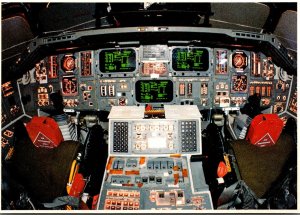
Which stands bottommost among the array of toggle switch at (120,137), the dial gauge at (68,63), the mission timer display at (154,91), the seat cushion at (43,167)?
the seat cushion at (43,167)

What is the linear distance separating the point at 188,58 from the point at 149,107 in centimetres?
80

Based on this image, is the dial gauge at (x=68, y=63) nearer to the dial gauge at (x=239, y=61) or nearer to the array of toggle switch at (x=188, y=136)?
the array of toggle switch at (x=188, y=136)

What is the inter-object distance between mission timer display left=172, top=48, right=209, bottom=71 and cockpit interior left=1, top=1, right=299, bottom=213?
12 mm

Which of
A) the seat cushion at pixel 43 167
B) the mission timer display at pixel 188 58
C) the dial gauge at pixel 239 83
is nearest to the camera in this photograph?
the seat cushion at pixel 43 167

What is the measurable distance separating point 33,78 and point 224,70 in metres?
2.42

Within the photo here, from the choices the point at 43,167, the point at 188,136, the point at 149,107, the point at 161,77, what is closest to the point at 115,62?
the point at 161,77

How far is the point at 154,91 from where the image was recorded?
119 inches

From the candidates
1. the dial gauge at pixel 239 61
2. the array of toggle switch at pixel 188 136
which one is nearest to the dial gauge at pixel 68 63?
the array of toggle switch at pixel 188 136

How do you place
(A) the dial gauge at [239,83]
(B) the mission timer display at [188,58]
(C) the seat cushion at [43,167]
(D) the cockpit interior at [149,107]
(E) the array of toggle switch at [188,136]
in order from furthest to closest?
(A) the dial gauge at [239,83]
(B) the mission timer display at [188,58]
(E) the array of toggle switch at [188,136]
(C) the seat cushion at [43,167]
(D) the cockpit interior at [149,107]

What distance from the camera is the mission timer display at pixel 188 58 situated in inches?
118

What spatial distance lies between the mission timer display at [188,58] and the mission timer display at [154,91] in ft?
0.78

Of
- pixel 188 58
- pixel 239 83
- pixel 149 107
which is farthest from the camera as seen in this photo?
pixel 239 83

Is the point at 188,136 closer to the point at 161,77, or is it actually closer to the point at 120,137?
the point at 120,137

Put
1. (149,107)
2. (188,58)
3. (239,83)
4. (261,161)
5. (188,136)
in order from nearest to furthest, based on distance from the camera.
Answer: (261,161)
(188,136)
(149,107)
(188,58)
(239,83)
